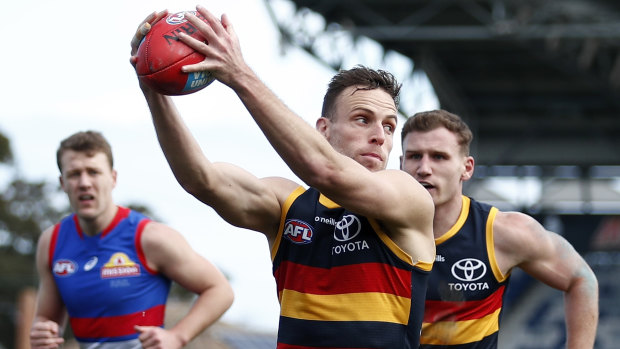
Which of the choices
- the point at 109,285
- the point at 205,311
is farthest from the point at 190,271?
the point at 109,285

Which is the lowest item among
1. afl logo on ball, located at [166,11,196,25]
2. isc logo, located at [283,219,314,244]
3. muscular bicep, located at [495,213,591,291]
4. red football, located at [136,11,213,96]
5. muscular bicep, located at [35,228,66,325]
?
muscular bicep, located at [35,228,66,325]

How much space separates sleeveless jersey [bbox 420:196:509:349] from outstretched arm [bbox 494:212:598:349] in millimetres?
104

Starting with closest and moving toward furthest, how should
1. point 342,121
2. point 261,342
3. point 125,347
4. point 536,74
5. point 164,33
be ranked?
point 164,33, point 342,121, point 125,347, point 261,342, point 536,74

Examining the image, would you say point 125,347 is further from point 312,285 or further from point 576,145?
point 576,145

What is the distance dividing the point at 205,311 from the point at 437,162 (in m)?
1.68

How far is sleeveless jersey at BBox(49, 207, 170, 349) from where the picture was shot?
5832mm

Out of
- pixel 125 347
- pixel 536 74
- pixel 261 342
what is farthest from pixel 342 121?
pixel 536 74

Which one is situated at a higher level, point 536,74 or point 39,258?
point 536,74

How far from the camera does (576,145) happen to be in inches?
895

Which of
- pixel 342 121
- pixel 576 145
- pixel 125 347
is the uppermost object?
pixel 576 145

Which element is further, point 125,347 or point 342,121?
point 125,347

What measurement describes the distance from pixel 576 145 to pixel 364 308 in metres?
20.0

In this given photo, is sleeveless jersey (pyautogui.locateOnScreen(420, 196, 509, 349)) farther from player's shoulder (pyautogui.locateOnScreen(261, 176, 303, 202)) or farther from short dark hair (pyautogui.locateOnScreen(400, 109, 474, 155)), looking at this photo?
player's shoulder (pyautogui.locateOnScreen(261, 176, 303, 202))

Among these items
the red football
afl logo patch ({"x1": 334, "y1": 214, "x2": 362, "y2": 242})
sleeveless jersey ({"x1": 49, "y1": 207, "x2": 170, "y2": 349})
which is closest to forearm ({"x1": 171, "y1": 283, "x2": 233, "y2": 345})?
sleeveless jersey ({"x1": 49, "y1": 207, "x2": 170, "y2": 349})
